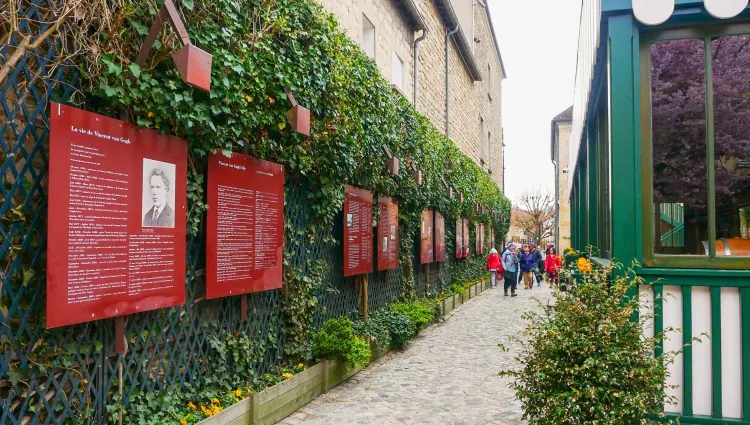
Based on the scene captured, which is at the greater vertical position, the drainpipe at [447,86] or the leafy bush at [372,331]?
the drainpipe at [447,86]

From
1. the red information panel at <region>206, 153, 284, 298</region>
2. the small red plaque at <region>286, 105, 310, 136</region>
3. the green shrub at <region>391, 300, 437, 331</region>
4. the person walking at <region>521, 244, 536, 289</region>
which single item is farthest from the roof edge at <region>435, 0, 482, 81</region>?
the red information panel at <region>206, 153, 284, 298</region>

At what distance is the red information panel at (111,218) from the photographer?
3252mm

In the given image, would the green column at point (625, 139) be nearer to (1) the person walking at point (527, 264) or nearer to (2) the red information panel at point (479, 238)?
(2) the red information panel at point (479, 238)

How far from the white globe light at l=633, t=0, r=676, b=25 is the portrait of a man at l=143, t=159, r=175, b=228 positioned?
343cm

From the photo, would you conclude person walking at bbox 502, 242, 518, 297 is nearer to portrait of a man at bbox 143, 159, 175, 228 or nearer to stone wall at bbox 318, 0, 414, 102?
stone wall at bbox 318, 0, 414, 102

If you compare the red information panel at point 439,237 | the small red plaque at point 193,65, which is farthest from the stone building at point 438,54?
the small red plaque at point 193,65

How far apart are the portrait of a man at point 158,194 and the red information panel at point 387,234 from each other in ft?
16.8

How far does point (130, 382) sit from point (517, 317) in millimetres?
9940

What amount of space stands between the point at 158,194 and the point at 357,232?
4218 mm

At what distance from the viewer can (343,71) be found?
6824mm

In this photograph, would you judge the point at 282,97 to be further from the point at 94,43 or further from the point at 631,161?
the point at 631,161

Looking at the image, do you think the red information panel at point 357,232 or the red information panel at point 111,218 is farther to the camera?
the red information panel at point 357,232

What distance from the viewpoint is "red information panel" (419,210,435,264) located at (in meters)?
11.7

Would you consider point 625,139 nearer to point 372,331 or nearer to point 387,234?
point 372,331
